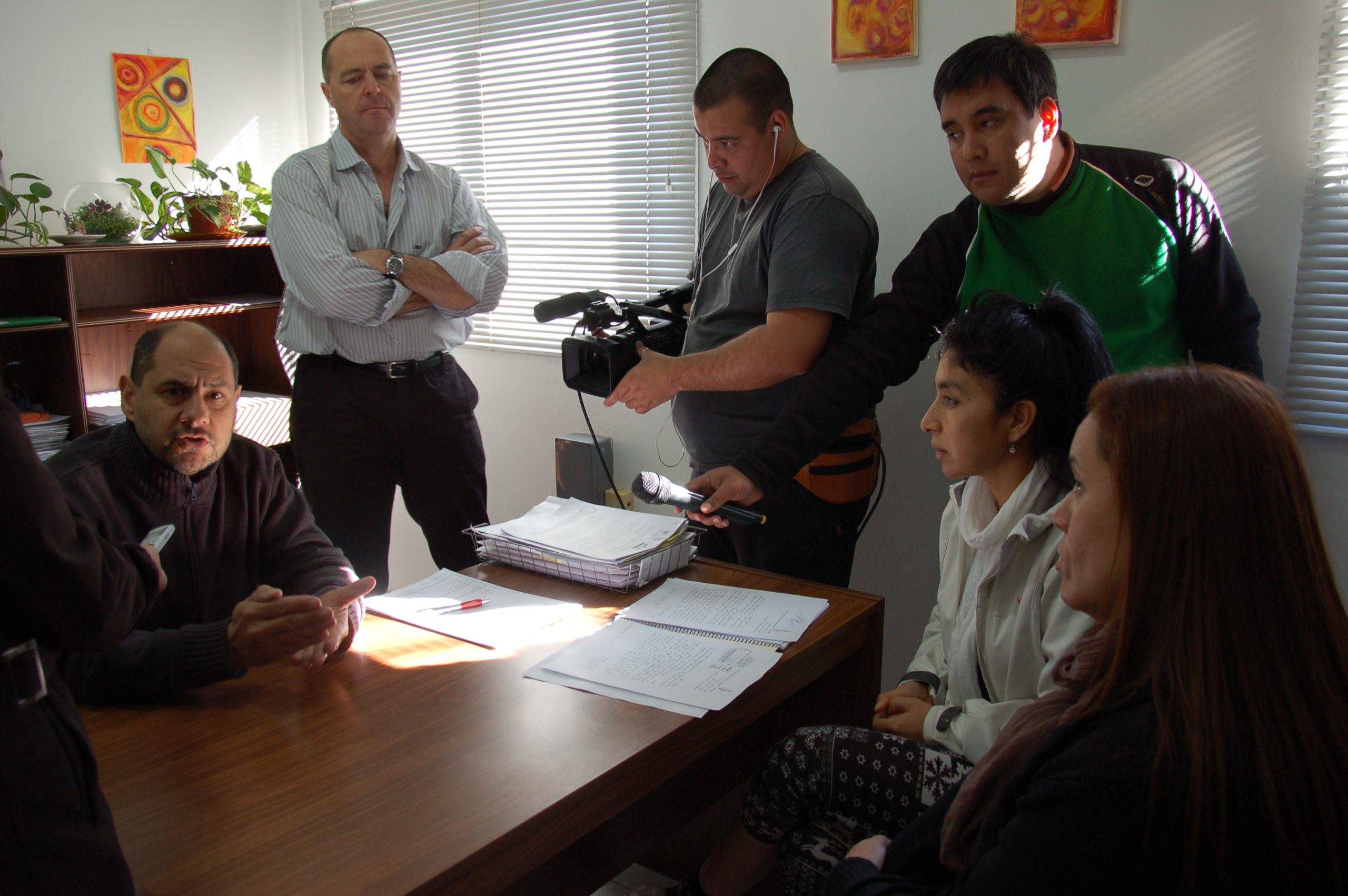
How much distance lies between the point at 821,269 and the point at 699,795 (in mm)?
1009

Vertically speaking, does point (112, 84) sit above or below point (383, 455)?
above

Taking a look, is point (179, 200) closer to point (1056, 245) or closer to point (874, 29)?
point (874, 29)

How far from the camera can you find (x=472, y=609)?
5.42 ft

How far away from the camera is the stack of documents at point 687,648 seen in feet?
4.42

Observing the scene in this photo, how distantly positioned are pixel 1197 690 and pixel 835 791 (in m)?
0.72

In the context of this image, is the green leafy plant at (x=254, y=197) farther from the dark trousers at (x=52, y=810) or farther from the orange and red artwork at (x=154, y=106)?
the dark trousers at (x=52, y=810)

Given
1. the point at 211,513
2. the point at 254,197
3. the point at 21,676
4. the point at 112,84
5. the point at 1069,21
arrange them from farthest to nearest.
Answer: the point at 254,197
the point at 112,84
the point at 1069,21
the point at 211,513
the point at 21,676

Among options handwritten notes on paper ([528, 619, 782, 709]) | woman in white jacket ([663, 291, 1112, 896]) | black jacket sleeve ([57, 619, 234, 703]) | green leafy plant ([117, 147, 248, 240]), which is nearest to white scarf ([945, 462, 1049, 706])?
woman in white jacket ([663, 291, 1112, 896])

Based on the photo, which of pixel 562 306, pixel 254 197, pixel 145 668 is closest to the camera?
pixel 145 668

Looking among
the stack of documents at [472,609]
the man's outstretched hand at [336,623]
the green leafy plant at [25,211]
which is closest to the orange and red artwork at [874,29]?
the stack of documents at [472,609]

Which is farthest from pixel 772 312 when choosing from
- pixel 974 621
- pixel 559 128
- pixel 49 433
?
pixel 49 433

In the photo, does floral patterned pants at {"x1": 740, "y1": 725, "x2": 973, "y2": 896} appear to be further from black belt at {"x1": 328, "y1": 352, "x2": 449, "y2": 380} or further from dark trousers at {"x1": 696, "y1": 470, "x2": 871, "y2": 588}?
black belt at {"x1": 328, "y1": 352, "x2": 449, "y2": 380}

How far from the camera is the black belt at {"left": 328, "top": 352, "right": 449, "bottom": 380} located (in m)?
2.53

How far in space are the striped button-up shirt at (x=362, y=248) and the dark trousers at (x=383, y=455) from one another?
8 cm
